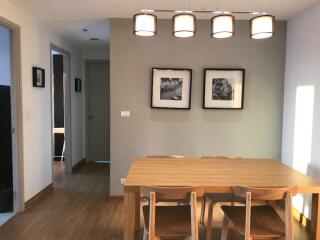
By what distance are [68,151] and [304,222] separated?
13.3 ft

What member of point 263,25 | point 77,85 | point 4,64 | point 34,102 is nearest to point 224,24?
point 263,25

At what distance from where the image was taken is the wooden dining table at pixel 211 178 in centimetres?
225

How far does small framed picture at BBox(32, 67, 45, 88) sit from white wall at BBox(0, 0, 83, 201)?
6 centimetres

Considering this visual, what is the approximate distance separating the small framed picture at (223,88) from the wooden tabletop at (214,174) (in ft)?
3.73

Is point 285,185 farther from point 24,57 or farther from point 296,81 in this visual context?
point 24,57

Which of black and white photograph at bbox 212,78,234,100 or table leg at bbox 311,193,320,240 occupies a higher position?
black and white photograph at bbox 212,78,234,100

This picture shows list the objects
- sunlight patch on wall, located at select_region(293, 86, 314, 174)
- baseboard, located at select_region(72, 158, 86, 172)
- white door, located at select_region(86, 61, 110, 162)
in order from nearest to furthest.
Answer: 1. sunlight patch on wall, located at select_region(293, 86, 314, 174)
2. baseboard, located at select_region(72, 158, 86, 172)
3. white door, located at select_region(86, 61, 110, 162)

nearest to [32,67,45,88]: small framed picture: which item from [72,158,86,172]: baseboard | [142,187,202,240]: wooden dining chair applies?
[72,158,86,172]: baseboard

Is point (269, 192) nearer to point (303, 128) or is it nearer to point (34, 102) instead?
point (303, 128)

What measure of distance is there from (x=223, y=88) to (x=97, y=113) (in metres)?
3.48

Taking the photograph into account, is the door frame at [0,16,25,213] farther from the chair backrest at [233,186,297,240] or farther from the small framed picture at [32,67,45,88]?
the chair backrest at [233,186,297,240]

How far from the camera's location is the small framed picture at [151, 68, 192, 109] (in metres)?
4.09

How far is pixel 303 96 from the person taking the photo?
140 inches

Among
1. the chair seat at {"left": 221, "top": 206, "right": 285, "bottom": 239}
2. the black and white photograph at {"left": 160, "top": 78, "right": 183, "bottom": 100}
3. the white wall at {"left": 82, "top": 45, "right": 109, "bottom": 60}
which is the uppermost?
the white wall at {"left": 82, "top": 45, "right": 109, "bottom": 60}
